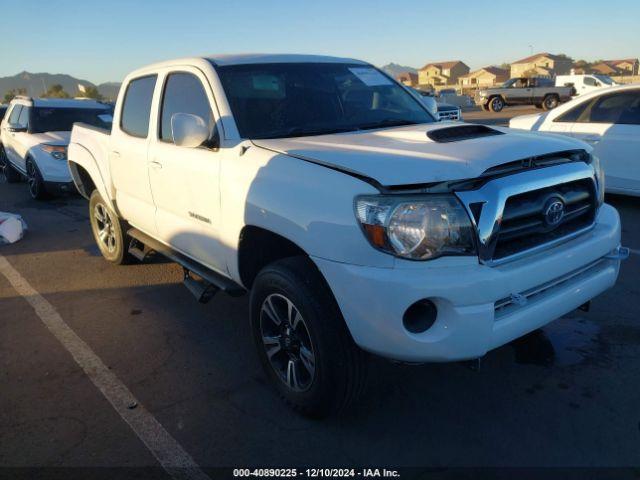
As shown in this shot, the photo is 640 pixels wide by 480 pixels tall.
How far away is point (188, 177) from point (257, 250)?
2.60ft

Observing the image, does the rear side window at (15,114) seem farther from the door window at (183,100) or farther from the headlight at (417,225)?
the headlight at (417,225)

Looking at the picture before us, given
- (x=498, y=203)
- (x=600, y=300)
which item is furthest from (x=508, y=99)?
(x=498, y=203)

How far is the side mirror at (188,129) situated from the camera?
3215mm

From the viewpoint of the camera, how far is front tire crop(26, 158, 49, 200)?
30.0 feet

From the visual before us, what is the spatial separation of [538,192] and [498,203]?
1.24 feet

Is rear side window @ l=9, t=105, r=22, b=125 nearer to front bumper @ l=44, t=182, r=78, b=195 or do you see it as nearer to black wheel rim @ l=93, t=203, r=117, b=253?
front bumper @ l=44, t=182, r=78, b=195

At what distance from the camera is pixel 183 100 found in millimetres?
3889

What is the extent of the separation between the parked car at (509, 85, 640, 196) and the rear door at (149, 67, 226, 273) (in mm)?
5647

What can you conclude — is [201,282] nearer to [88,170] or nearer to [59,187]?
[88,170]

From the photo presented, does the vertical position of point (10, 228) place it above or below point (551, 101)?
below

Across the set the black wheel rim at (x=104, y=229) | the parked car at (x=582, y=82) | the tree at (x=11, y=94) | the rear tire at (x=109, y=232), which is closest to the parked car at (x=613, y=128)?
the rear tire at (x=109, y=232)

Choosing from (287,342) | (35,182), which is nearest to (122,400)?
(287,342)

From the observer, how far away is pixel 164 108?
410 centimetres

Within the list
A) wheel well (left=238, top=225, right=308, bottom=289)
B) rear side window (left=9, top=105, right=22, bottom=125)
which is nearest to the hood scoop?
wheel well (left=238, top=225, right=308, bottom=289)
